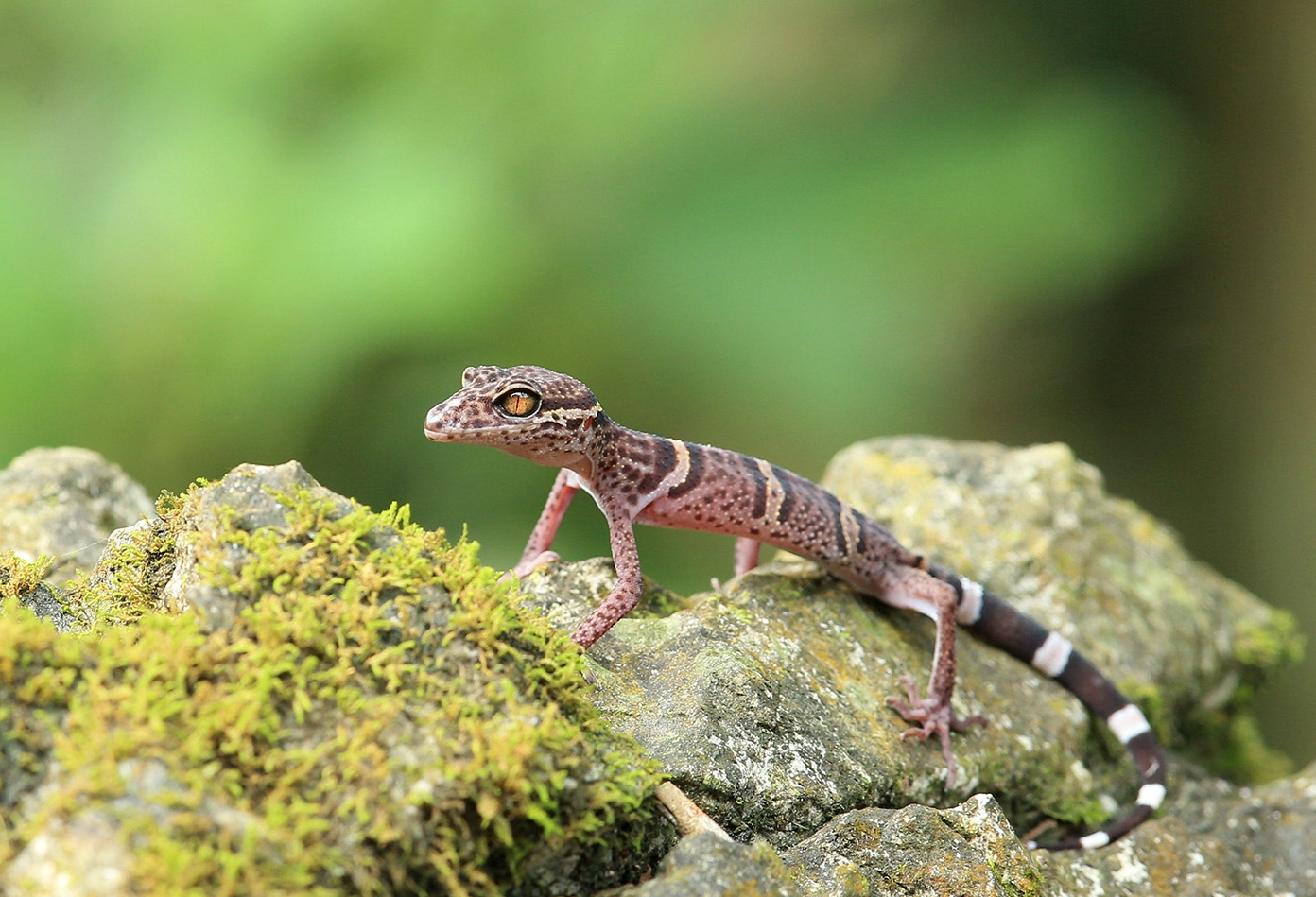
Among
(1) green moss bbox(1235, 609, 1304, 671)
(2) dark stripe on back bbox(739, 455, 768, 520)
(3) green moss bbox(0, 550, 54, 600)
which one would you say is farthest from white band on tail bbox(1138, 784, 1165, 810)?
(3) green moss bbox(0, 550, 54, 600)

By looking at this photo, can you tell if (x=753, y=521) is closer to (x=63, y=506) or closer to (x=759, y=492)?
(x=759, y=492)

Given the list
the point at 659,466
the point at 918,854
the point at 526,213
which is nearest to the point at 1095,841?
the point at 918,854

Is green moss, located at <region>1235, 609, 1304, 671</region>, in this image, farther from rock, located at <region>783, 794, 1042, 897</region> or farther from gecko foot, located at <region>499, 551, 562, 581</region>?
gecko foot, located at <region>499, 551, 562, 581</region>

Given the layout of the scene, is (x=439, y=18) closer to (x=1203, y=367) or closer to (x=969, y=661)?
(x=969, y=661)

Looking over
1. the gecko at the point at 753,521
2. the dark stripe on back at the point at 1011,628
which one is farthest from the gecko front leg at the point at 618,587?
the dark stripe on back at the point at 1011,628

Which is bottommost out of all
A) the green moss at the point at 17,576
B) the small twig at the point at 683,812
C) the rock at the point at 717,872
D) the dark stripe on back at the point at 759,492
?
the green moss at the point at 17,576

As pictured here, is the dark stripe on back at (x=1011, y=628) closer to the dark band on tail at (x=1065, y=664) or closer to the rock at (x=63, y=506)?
the dark band on tail at (x=1065, y=664)
